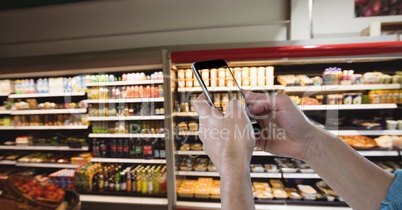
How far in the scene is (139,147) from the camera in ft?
7.57

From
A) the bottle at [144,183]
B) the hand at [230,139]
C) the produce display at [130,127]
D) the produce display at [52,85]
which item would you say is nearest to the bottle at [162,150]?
the produce display at [130,127]

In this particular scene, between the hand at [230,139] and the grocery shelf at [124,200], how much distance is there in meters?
1.72

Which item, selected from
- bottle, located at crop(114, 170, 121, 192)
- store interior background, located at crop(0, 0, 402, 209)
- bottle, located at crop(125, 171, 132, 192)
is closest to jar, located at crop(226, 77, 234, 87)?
store interior background, located at crop(0, 0, 402, 209)

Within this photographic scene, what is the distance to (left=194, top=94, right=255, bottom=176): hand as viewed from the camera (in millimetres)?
584

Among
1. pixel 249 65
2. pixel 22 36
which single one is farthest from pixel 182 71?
pixel 22 36

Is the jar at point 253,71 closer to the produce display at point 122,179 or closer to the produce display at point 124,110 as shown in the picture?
the produce display at point 124,110

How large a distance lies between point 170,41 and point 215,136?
7.44 feet

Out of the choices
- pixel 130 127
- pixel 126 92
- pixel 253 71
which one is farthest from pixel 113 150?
pixel 253 71

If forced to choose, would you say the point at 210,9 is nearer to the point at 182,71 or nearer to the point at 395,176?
the point at 182,71

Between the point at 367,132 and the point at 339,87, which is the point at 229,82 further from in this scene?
the point at 367,132

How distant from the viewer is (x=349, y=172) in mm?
716

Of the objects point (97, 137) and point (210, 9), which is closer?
point (97, 137)

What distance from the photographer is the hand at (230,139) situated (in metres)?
0.58

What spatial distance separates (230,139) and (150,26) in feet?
8.23
